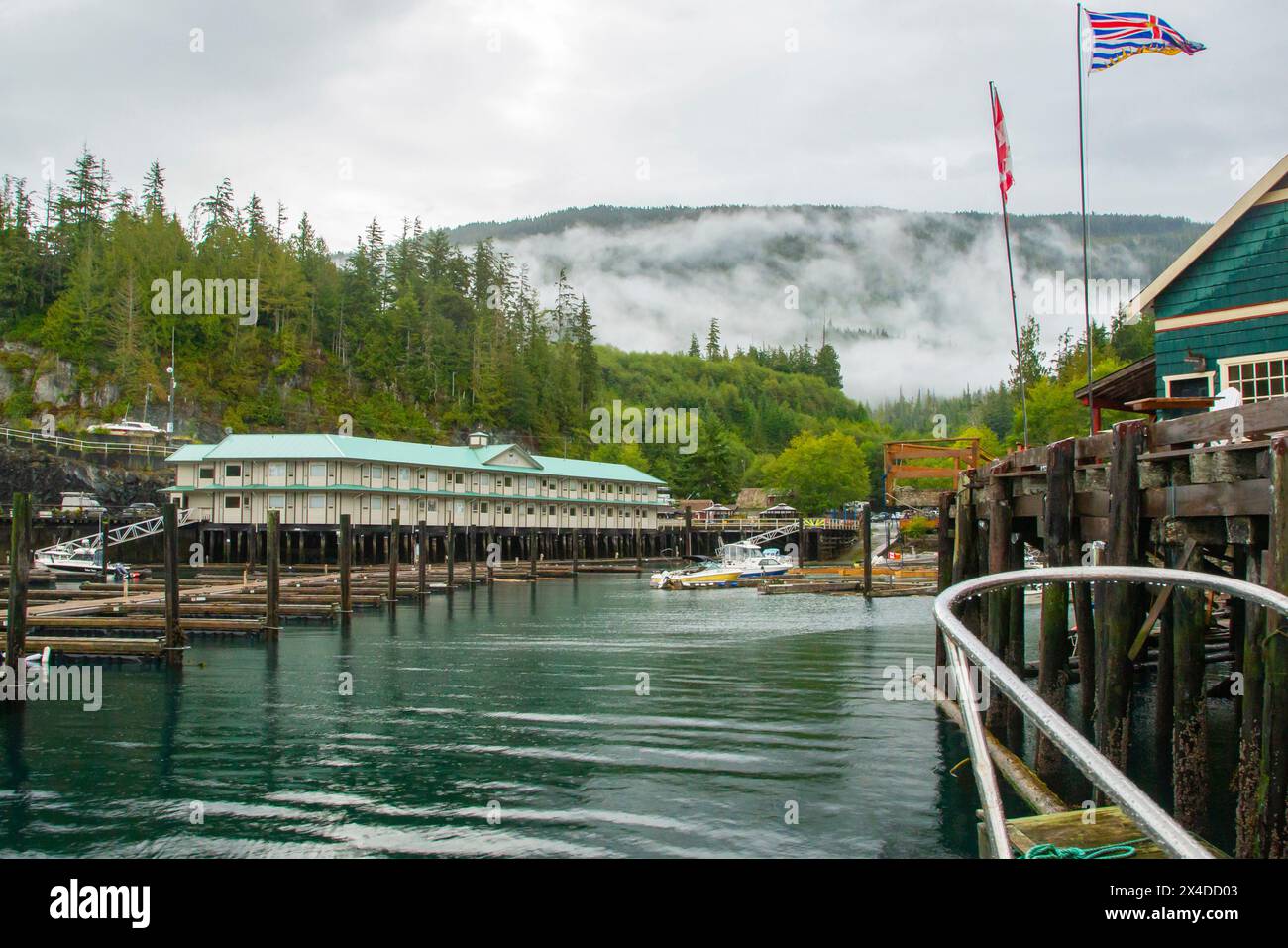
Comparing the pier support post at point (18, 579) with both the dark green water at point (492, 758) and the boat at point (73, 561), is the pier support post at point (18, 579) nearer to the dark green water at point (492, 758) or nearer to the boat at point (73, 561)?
the dark green water at point (492, 758)

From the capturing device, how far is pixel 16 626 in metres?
23.2

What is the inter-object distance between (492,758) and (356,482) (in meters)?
69.8

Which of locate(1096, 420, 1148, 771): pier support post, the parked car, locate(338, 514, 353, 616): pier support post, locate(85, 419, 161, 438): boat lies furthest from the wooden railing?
locate(1096, 420, 1148, 771): pier support post

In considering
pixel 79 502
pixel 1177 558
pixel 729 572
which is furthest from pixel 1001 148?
pixel 79 502

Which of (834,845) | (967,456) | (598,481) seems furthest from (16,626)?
(598,481)

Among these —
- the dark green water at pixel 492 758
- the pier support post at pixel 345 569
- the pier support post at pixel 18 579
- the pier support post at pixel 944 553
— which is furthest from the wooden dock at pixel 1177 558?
the pier support post at pixel 345 569

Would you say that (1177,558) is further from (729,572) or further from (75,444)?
(75,444)

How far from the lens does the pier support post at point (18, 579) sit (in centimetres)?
2211

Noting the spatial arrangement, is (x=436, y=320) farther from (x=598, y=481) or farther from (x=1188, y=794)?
(x=1188, y=794)

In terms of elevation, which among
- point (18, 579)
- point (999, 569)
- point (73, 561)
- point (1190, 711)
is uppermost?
point (999, 569)

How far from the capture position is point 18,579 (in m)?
22.1

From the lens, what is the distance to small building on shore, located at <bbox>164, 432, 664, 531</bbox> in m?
83.3

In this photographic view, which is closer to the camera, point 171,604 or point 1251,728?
point 1251,728

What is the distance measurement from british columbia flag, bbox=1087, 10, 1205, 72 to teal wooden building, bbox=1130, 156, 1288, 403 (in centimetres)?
350
